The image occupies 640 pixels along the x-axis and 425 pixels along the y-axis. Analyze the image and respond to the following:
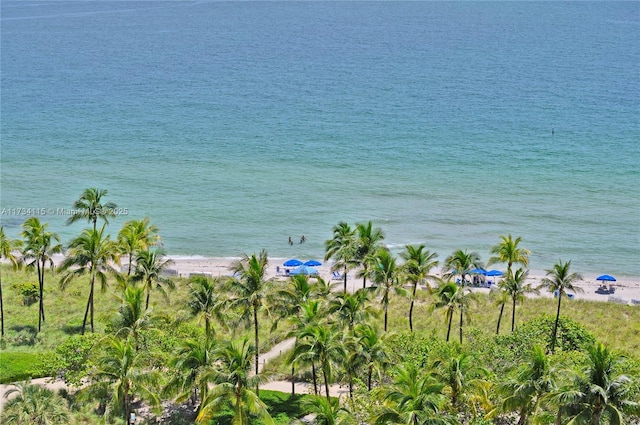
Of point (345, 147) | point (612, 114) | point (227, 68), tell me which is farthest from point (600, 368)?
point (227, 68)

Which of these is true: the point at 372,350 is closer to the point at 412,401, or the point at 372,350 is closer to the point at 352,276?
the point at 412,401

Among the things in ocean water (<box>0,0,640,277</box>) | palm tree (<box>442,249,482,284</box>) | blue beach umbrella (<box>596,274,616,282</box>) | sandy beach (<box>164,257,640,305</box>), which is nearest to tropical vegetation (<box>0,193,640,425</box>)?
palm tree (<box>442,249,482,284</box>)

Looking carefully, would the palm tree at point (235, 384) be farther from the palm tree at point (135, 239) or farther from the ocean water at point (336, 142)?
the ocean water at point (336, 142)

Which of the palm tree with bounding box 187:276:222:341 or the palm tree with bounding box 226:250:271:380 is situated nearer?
the palm tree with bounding box 226:250:271:380

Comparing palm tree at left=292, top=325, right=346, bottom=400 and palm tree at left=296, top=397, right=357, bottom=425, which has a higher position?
palm tree at left=292, top=325, right=346, bottom=400

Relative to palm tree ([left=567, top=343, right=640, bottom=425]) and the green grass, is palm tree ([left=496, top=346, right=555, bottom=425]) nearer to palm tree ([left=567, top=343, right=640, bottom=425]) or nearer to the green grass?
palm tree ([left=567, top=343, right=640, bottom=425])
